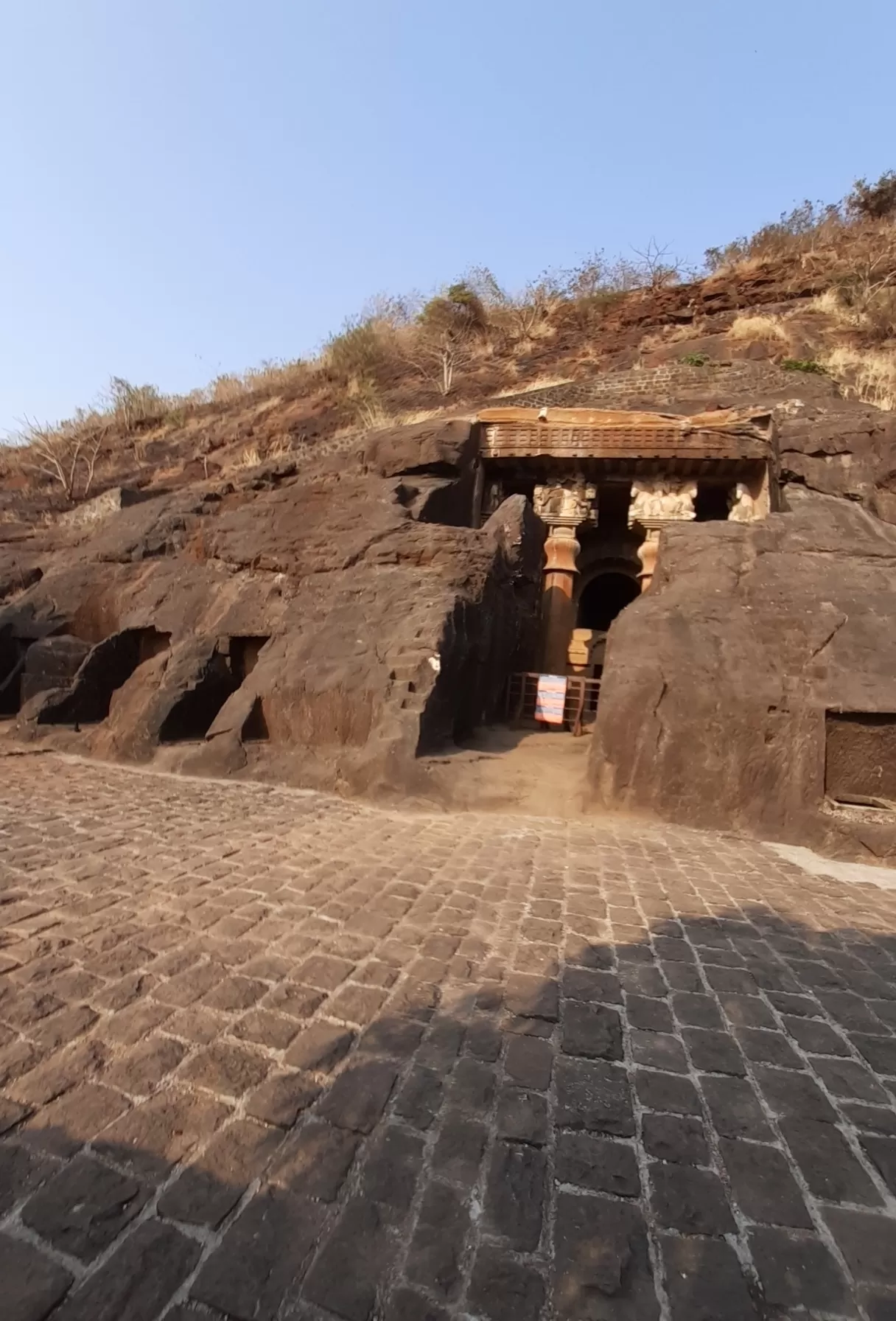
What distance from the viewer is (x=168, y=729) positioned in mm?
7695

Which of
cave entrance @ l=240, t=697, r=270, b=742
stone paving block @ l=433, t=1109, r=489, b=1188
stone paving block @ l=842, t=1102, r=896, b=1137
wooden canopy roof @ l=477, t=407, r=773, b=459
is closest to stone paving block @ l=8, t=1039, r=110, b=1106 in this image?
stone paving block @ l=433, t=1109, r=489, b=1188

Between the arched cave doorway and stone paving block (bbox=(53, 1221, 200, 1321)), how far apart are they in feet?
56.5

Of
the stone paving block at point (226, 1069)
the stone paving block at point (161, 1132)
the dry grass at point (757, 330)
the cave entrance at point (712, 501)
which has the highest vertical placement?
the dry grass at point (757, 330)

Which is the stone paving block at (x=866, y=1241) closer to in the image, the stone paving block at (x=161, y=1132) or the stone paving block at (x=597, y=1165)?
the stone paving block at (x=597, y=1165)

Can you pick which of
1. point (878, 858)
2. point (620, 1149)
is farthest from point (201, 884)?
point (878, 858)

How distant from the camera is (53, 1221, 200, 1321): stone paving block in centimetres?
126

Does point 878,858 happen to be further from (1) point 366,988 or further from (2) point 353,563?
(2) point 353,563

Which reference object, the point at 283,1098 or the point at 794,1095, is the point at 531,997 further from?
the point at 283,1098

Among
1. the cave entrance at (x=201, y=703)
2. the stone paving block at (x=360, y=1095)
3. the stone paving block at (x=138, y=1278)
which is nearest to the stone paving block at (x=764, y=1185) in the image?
the stone paving block at (x=360, y=1095)

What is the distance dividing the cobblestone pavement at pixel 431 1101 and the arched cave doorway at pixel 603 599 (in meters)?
14.9

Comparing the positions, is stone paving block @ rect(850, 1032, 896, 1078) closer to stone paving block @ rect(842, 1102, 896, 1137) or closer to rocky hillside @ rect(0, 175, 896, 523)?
stone paving block @ rect(842, 1102, 896, 1137)

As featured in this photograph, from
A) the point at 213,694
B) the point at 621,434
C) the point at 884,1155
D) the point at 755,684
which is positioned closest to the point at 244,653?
the point at 213,694

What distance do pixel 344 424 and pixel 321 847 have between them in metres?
18.4

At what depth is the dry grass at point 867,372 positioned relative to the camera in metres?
13.6
